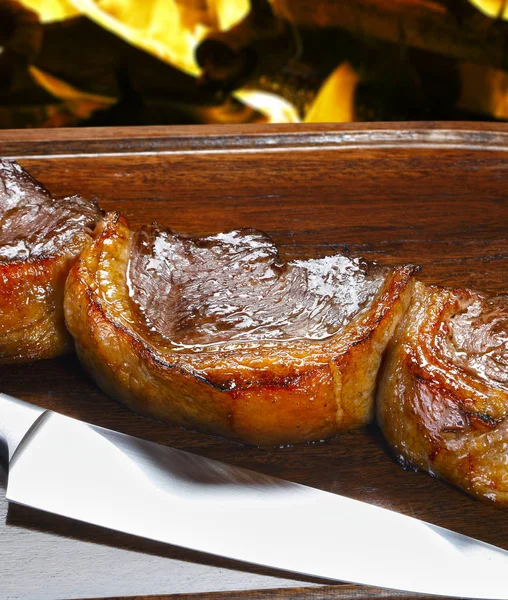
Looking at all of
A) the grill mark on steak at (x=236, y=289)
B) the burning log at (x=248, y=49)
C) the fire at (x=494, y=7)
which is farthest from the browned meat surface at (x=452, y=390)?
the fire at (x=494, y=7)

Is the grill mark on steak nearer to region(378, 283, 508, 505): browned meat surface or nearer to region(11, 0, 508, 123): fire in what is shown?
region(378, 283, 508, 505): browned meat surface

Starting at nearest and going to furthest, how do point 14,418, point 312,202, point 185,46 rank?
point 14,418
point 312,202
point 185,46

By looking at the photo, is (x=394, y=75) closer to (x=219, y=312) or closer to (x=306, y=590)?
(x=219, y=312)

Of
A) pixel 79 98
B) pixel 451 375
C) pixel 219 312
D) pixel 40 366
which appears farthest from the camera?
pixel 79 98

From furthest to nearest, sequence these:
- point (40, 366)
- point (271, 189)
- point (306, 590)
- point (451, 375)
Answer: point (271, 189) < point (40, 366) < point (451, 375) < point (306, 590)

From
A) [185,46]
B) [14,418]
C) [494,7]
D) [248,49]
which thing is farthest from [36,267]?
[494,7]

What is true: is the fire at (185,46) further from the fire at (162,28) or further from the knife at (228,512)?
the knife at (228,512)

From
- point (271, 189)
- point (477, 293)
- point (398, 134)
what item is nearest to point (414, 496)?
point (477, 293)

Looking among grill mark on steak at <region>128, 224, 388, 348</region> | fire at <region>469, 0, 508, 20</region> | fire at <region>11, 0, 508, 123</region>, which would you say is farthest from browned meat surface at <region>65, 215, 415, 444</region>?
fire at <region>469, 0, 508, 20</region>

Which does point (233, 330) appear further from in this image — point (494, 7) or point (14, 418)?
point (494, 7)
